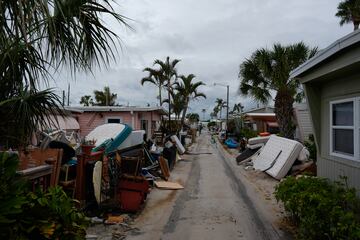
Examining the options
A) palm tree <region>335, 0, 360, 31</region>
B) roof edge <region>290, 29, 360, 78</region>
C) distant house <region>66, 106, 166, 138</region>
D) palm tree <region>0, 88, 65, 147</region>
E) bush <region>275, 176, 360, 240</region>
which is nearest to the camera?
palm tree <region>0, 88, 65, 147</region>

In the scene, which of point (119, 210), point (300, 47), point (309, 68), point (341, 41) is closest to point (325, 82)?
point (309, 68)

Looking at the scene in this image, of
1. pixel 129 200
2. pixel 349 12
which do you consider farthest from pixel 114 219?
pixel 349 12

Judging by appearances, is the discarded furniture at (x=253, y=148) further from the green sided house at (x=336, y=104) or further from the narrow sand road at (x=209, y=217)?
the green sided house at (x=336, y=104)

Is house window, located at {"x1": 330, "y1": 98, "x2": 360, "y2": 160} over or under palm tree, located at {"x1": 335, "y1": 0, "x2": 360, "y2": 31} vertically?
under

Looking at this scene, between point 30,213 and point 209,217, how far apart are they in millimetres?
4666

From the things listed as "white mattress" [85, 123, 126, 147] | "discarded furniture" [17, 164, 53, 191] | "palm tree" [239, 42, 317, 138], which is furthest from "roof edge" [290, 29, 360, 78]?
"palm tree" [239, 42, 317, 138]

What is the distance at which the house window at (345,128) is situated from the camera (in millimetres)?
5957

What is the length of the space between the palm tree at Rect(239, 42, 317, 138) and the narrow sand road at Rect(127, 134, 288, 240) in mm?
6923

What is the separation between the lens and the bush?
4418 millimetres

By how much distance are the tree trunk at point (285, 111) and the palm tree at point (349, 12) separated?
1202 centimetres

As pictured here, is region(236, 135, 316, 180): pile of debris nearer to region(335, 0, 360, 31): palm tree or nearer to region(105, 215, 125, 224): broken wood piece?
region(105, 215, 125, 224): broken wood piece

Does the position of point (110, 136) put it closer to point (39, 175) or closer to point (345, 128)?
point (39, 175)

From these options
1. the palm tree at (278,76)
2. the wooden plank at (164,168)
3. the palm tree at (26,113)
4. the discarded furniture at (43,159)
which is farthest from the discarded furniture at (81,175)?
the palm tree at (278,76)

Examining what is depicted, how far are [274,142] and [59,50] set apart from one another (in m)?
12.3
